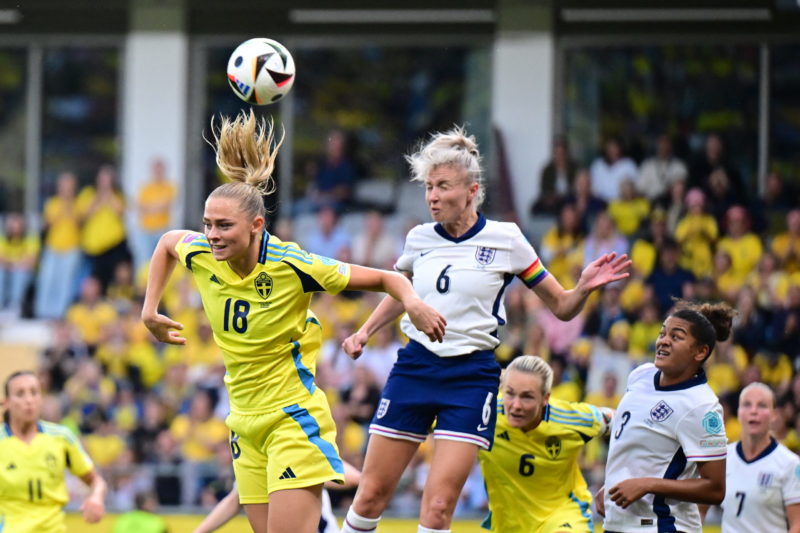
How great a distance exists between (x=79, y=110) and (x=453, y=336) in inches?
486

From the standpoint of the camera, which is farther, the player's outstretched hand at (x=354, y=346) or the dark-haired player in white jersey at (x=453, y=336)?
the dark-haired player in white jersey at (x=453, y=336)

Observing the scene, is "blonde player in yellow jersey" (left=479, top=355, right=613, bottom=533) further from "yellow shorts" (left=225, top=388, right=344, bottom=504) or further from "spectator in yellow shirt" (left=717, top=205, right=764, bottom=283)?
"spectator in yellow shirt" (left=717, top=205, right=764, bottom=283)

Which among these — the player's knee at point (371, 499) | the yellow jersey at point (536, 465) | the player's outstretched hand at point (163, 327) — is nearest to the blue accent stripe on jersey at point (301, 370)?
the player's outstretched hand at point (163, 327)

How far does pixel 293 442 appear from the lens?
6.05 m

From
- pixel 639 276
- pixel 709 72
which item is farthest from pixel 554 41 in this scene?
pixel 639 276

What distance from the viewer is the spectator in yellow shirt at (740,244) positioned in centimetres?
1366

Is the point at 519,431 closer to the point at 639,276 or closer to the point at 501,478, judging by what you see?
the point at 501,478

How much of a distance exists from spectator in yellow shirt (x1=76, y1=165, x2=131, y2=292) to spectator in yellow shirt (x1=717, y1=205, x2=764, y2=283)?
691 cm

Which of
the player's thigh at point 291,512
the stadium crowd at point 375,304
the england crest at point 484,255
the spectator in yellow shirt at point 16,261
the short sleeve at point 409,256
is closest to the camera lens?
the player's thigh at point 291,512

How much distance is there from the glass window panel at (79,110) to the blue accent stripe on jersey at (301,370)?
11.8 meters

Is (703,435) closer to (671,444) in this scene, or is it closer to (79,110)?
(671,444)

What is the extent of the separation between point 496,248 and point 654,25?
10.4m

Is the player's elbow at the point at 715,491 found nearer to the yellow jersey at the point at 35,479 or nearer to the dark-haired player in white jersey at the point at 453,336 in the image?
the dark-haired player in white jersey at the point at 453,336

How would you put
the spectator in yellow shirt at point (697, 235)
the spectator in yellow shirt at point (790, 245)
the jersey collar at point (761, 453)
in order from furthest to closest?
1. the spectator in yellow shirt at point (697, 235)
2. the spectator in yellow shirt at point (790, 245)
3. the jersey collar at point (761, 453)
